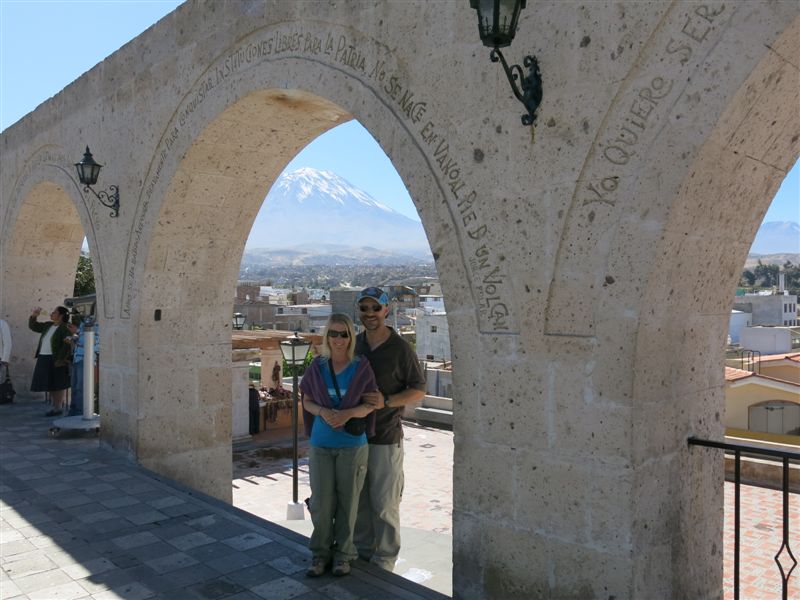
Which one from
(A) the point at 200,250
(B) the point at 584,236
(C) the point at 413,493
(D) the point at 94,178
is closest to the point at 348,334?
(B) the point at 584,236

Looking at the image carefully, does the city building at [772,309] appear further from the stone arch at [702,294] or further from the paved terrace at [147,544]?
the stone arch at [702,294]

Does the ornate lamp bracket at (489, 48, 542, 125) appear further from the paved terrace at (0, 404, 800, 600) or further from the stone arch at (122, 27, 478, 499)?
the paved terrace at (0, 404, 800, 600)

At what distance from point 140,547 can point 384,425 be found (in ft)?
5.42

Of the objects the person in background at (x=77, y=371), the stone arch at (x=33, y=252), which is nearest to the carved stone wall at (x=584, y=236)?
the person in background at (x=77, y=371)

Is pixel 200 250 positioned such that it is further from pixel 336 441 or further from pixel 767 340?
pixel 767 340

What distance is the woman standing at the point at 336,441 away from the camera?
3174mm

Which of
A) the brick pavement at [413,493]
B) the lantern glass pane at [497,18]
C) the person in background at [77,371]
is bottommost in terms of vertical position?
the brick pavement at [413,493]

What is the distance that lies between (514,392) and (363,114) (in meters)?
1.69

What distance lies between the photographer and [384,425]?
3.45 m

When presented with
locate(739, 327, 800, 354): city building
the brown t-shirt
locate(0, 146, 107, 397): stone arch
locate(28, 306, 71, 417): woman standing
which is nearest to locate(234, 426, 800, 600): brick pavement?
the brown t-shirt

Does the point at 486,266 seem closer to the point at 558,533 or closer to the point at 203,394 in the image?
the point at 558,533

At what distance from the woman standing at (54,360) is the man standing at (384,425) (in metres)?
5.52

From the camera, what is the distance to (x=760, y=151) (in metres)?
2.51

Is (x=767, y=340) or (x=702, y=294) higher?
(x=702, y=294)
